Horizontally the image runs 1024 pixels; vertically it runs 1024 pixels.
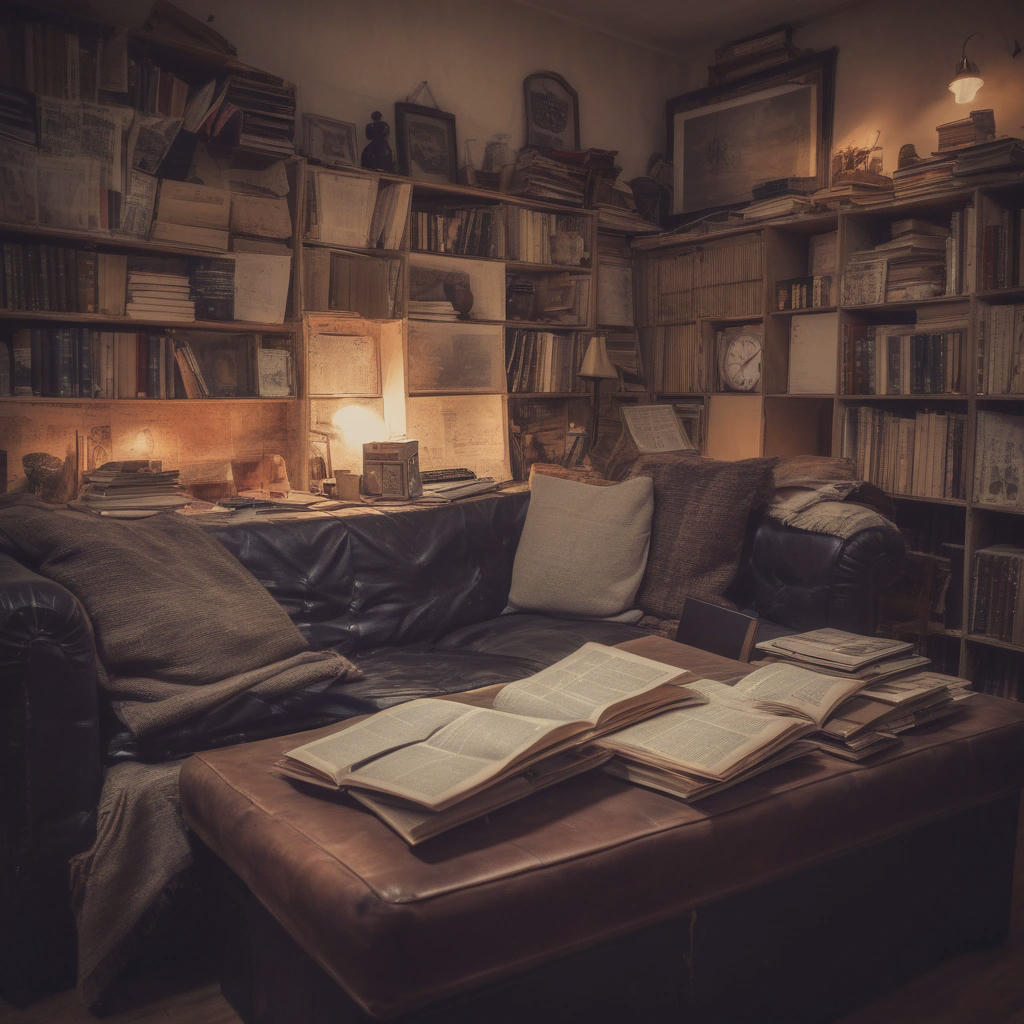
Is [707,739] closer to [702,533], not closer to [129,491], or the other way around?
[702,533]

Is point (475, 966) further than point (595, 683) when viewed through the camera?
No

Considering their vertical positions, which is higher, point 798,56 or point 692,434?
point 798,56

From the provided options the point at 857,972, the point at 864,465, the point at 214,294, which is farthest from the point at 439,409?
the point at 857,972

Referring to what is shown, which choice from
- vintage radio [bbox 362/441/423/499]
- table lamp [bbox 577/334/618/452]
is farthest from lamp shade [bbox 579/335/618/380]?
vintage radio [bbox 362/441/423/499]

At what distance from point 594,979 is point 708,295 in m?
3.62

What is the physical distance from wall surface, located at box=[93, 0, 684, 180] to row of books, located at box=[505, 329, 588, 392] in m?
0.85

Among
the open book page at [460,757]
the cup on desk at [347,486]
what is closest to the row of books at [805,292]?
the cup on desk at [347,486]

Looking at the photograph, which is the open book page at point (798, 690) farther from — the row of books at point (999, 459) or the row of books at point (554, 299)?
the row of books at point (554, 299)

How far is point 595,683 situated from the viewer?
64.6 inches

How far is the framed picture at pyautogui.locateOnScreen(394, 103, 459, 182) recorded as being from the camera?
3891 millimetres

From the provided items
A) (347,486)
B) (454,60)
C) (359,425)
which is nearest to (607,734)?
(347,486)

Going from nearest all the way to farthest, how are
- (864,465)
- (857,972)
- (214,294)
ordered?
(857,972) < (214,294) < (864,465)

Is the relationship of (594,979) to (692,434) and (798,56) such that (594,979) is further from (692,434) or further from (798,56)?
(798,56)

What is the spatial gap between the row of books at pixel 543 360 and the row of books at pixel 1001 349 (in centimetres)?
164
